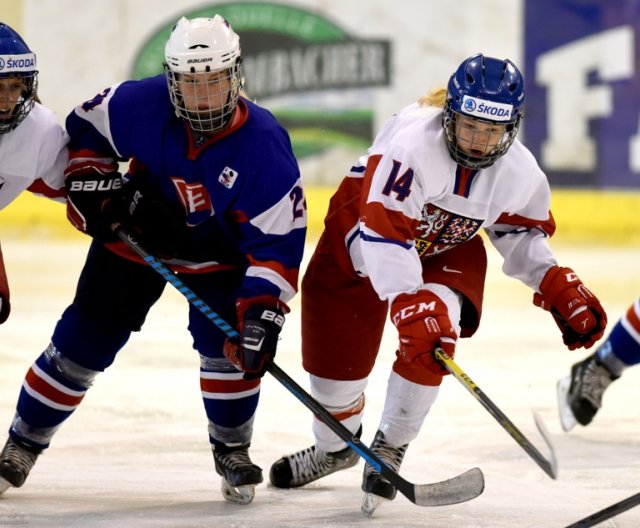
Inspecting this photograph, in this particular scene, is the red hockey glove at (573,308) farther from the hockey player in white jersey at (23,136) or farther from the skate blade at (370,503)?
the hockey player in white jersey at (23,136)

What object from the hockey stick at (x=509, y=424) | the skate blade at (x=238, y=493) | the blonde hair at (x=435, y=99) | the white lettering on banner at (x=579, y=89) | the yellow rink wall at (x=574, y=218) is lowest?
the yellow rink wall at (x=574, y=218)

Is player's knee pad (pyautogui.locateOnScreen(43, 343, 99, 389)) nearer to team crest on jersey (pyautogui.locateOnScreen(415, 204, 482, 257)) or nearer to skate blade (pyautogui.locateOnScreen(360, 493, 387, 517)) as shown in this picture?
skate blade (pyautogui.locateOnScreen(360, 493, 387, 517))

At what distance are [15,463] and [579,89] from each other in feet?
15.8

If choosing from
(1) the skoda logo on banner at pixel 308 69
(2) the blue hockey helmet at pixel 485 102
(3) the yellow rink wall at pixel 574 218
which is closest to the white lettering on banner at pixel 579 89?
(3) the yellow rink wall at pixel 574 218

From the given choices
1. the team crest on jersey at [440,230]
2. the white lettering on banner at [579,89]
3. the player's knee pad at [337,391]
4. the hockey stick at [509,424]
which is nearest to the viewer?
the hockey stick at [509,424]

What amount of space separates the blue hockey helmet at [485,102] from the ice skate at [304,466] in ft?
2.93

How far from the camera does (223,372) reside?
121 inches

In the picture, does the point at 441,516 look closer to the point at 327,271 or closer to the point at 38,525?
the point at 327,271

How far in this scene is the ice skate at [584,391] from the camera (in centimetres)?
261

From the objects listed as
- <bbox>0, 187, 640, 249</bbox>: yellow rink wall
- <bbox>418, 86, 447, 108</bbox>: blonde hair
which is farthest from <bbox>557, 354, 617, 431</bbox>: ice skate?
<bbox>0, 187, 640, 249</bbox>: yellow rink wall

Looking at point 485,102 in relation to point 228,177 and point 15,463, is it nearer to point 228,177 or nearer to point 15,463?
point 228,177

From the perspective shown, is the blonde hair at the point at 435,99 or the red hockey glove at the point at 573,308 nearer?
the red hockey glove at the point at 573,308

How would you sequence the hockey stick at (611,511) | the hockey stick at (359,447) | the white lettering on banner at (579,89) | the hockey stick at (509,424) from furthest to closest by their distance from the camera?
the white lettering on banner at (579,89)
the hockey stick at (359,447)
the hockey stick at (509,424)
the hockey stick at (611,511)

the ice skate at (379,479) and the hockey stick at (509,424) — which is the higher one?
the hockey stick at (509,424)
